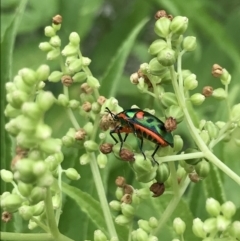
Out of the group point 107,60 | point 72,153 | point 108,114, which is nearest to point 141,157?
point 108,114

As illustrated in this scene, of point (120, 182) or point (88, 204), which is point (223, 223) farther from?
point (88, 204)

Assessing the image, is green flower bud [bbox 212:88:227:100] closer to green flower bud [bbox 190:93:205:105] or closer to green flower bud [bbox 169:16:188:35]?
green flower bud [bbox 190:93:205:105]

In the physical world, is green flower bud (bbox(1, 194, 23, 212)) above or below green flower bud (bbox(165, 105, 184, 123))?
below

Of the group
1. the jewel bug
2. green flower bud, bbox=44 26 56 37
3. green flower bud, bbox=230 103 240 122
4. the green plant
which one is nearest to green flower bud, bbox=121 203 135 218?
the green plant

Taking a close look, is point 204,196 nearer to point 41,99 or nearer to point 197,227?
point 197,227

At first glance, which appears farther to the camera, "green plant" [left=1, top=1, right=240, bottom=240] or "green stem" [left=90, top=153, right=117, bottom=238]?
"green stem" [left=90, top=153, right=117, bottom=238]

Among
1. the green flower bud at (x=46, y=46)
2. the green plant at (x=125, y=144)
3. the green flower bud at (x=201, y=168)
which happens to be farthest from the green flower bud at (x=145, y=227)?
the green flower bud at (x=46, y=46)

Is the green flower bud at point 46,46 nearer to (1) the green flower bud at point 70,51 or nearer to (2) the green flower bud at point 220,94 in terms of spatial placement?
(1) the green flower bud at point 70,51
